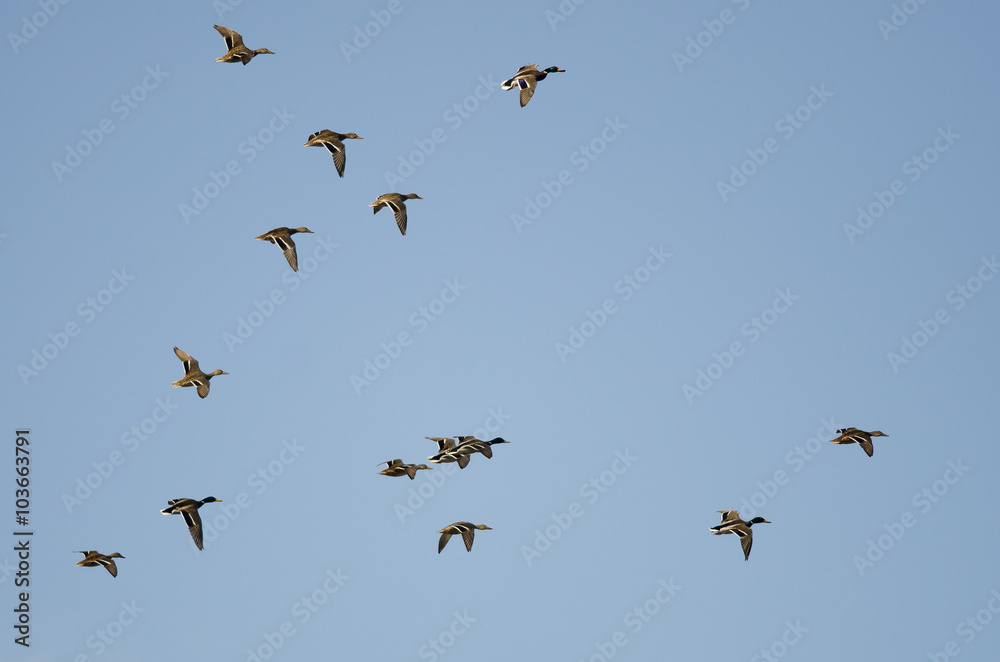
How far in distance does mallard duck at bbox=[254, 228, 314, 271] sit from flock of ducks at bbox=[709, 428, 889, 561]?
19268 millimetres

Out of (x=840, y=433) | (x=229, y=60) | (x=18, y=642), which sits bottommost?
(x=18, y=642)

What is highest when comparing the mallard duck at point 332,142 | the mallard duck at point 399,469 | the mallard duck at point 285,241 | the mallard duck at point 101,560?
the mallard duck at point 332,142

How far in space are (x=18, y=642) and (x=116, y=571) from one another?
20.7 feet

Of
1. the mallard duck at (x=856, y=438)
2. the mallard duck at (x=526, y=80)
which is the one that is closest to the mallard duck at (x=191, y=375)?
the mallard duck at (x=526, y=80)

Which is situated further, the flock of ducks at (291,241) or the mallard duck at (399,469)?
the mallard duck at (399,469)

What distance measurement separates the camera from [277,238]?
7931cm

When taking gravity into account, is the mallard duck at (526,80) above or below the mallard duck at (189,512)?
above

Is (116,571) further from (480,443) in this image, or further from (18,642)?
(480,443)

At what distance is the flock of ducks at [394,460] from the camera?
7612 centimetres

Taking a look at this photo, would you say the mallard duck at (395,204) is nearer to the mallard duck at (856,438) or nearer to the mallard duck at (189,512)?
the mallard duck at (189,512)

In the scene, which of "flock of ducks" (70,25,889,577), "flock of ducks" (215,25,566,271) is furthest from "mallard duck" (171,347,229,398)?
"flock of ducks" (215,25,566,271)

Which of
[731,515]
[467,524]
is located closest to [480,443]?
[467,524]

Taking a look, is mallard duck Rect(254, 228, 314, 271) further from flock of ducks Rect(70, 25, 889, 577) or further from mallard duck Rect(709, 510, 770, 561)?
mallard duck Rect(709, 510, 770, 561)

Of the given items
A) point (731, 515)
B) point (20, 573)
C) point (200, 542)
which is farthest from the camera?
point (20, 573)
